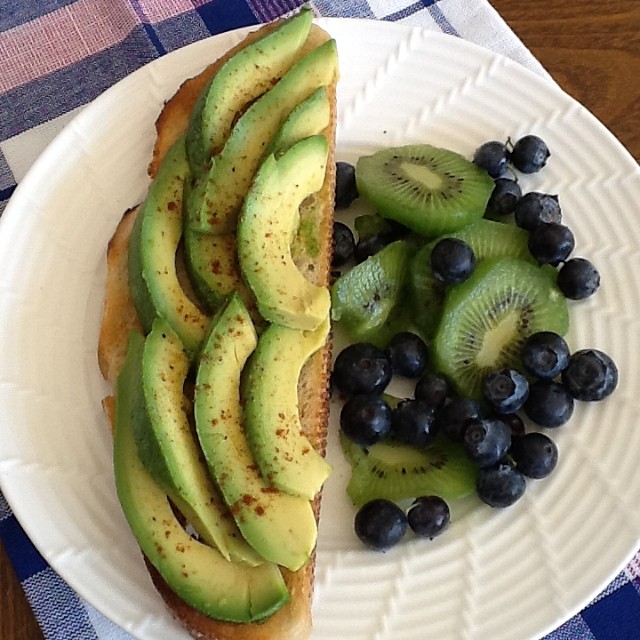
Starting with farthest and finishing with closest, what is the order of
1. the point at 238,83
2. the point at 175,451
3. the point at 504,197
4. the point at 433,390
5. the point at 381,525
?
1. the point at 504,197
2. the point at 238,83
3. the point at 433,390
4. the point at 381,525
5. the point at 175,451

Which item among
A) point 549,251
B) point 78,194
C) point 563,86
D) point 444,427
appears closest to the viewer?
point 444,427

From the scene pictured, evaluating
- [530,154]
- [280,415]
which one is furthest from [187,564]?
[530,154]

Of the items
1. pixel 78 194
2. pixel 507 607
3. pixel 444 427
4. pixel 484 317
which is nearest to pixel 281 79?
pixel 78 194

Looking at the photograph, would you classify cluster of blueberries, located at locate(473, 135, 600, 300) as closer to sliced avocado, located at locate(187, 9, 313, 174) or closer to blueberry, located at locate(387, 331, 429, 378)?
blueberry, located at locate(387, 331, 429, 378)

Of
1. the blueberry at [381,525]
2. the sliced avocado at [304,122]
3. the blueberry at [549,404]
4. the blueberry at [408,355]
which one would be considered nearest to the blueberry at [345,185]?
the sliced avocado at [304,122]

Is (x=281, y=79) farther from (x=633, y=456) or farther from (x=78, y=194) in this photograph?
(x=633, y=456)

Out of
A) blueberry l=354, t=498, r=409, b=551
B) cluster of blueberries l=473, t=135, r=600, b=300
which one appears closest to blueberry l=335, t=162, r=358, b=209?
cluster of blueberries l=473, t=135, r=600, b=300

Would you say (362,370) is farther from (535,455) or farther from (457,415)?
(535,455)
